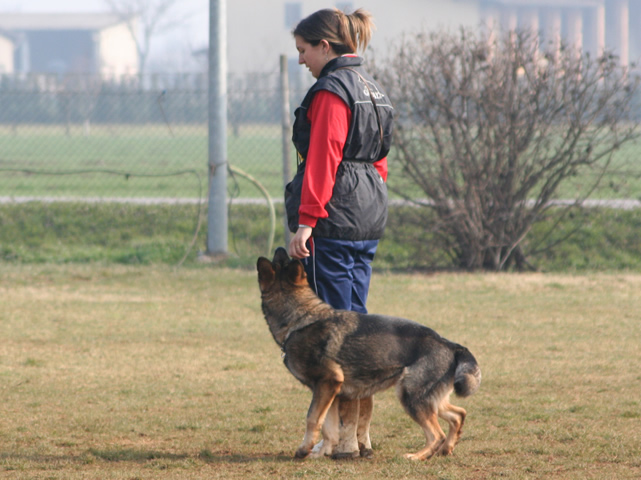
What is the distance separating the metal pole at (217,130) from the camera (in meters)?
9.63

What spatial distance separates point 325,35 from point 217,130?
621cm

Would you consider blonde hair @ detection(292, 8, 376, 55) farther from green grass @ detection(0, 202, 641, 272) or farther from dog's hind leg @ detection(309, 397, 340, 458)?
green grass @ detection(0, 202, 641, 272)

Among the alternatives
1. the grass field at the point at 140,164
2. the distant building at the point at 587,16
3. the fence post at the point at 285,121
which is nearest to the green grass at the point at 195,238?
the grass field at the point at 140,164

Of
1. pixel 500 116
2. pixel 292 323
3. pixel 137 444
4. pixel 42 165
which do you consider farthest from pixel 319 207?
pixel 42 165

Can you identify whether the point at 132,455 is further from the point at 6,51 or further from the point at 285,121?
the point at 6,51

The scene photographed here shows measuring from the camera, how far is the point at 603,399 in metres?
4.72

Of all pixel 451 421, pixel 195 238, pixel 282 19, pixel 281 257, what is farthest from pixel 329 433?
pixel 282 19

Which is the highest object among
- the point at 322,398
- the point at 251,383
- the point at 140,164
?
the point at 140,164

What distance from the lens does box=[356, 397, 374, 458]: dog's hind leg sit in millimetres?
3842

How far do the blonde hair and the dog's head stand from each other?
0.94 metres

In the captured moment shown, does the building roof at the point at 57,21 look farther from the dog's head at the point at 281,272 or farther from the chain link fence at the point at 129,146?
the dog's head at the point at 281,272

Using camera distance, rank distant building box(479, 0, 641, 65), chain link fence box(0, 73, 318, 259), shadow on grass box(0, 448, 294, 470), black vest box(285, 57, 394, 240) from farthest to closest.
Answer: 1. distant building box(479, 0, 641, 65)
2. chain link fence box(0, 73, 318, 259)
3. shadow on grass box(0, 448, 294, 470)
4. black vest box(285, 57, 394, 240)

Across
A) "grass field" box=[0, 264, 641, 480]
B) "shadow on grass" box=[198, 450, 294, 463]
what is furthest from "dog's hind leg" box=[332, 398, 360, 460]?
"shadow on grass" box=[198, 450, 294, 463]

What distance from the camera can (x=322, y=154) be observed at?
352 centimetres
